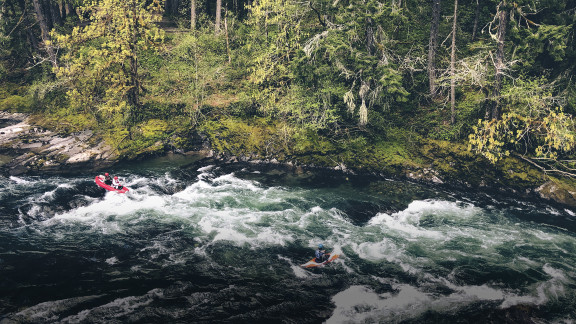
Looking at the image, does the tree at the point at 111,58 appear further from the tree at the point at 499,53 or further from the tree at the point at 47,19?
the tree at the point at 499,53

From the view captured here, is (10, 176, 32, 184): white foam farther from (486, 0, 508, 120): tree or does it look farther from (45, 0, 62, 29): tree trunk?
(486, 0, 508, 120): tree

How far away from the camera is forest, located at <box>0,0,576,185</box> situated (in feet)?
61.1

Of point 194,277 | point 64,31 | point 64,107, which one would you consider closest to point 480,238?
point 194,277

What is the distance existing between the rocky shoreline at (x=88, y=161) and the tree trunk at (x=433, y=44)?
535 centimetres

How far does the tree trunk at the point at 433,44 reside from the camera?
21.0 metres

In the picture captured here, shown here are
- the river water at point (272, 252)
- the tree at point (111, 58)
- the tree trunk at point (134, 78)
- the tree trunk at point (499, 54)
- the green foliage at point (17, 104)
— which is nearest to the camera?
the river water at point (272, 252)

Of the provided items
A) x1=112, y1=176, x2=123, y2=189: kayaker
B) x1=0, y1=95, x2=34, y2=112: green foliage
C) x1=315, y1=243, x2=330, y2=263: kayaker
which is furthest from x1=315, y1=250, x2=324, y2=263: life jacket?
x1=0, y1=95, x2=34, y2=112: green foliage

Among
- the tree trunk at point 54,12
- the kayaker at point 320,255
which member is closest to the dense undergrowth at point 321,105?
the tree trunk at point 54,12

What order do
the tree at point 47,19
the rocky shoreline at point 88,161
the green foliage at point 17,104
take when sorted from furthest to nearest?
1. the green foliage at point 17,104
2. the tree at point 47,19
3. the rocky shoreline at point 88,161

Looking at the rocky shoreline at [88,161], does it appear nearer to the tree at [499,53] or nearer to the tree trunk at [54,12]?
the tree at [499,53]

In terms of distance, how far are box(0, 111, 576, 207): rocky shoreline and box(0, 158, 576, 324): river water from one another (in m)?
0.86

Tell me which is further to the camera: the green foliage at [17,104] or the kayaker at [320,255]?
the green foliage at [17,104]

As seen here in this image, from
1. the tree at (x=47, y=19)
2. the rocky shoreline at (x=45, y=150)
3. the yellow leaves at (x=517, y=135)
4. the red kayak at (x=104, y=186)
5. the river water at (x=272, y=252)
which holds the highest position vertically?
the tree at (x=47, y=19)

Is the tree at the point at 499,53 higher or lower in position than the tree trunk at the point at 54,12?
lower
